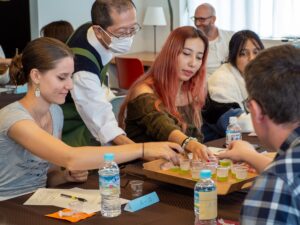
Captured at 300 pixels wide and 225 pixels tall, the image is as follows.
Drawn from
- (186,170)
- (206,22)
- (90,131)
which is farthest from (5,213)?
(206,22)

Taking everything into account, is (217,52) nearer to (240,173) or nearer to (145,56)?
(145,56)

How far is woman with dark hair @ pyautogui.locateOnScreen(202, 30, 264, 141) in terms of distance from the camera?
324 cm

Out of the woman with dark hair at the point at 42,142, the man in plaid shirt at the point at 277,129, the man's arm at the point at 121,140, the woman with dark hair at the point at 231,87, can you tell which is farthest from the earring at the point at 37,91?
the woman with dark hair at the point at 231,87

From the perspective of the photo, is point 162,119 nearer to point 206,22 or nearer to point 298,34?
point 206,22

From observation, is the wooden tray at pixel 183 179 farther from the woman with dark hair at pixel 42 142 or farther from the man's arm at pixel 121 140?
the man's arm at pixel 121 140

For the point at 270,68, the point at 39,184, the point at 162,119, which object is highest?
the point at 270,68

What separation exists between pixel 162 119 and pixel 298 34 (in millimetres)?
3623

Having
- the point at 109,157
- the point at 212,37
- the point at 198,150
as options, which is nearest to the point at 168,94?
the point at 198,150

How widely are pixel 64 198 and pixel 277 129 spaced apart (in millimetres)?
919

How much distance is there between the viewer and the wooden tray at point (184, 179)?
1.87 metres

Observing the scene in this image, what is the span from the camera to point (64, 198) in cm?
193

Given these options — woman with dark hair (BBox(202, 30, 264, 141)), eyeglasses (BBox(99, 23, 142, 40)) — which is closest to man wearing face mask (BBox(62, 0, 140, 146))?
eyeglasses (BBox(99, 23, 142, 40))

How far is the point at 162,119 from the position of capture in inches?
98.3

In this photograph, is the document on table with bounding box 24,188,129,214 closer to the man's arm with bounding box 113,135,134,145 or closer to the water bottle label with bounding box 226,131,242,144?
the man's arm with bounding box 113,135,134,145
